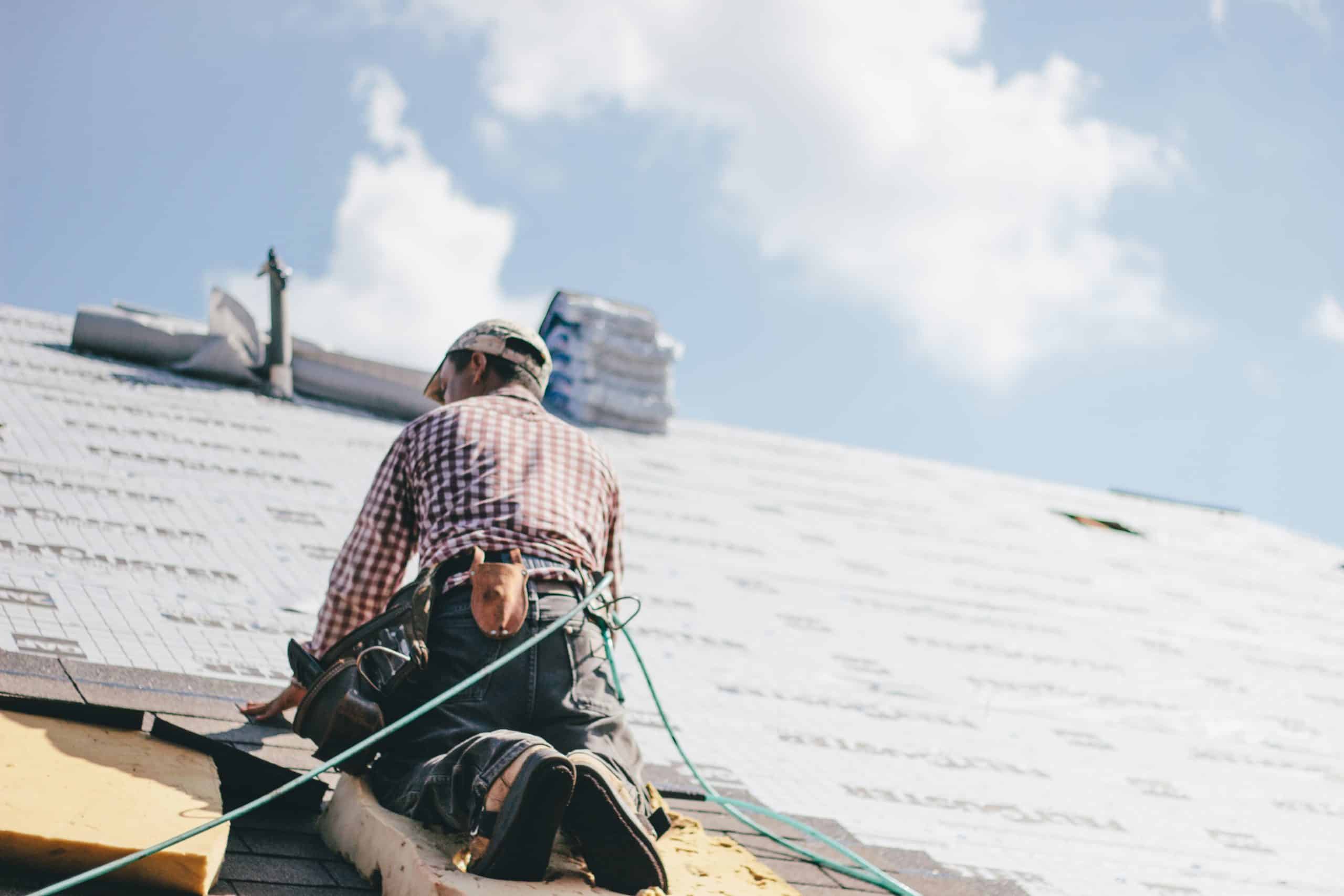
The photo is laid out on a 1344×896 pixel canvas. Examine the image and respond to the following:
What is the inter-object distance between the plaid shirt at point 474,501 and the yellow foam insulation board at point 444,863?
0.42m

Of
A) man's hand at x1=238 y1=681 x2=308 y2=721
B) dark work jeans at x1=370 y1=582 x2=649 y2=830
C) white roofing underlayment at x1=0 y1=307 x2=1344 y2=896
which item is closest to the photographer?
dark work jeans at x1=370 y1=582 x2=649 y2=830

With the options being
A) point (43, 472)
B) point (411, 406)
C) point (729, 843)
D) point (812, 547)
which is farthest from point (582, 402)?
point (729, 843)

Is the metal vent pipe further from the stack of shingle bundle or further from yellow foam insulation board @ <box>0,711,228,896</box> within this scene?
Answer: yellow foam insulation board @ <box>0,711,228,896</box>

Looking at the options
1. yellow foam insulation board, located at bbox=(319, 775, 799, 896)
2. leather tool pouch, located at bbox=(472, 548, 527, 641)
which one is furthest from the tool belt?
yellow foam insulation board, located at bbox=(319, 775, 799, 896)

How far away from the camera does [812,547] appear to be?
674cm

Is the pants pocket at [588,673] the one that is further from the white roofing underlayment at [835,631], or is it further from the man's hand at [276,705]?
the white roofing underlayment at [835,631]

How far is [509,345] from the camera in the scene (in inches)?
105

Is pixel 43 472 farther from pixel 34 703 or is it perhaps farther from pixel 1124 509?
pixel 1124 509

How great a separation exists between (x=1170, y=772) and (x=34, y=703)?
3706 mm

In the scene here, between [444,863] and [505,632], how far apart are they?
43 cm

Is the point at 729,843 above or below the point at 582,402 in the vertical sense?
below

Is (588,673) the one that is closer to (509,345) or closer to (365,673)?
(365,673)

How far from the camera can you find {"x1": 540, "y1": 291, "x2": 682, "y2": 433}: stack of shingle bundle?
29.0ft

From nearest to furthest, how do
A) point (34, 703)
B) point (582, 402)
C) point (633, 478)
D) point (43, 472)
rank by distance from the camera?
point (34, 703) → point (43, 472) → point (633, 478) → point (582, 402)
